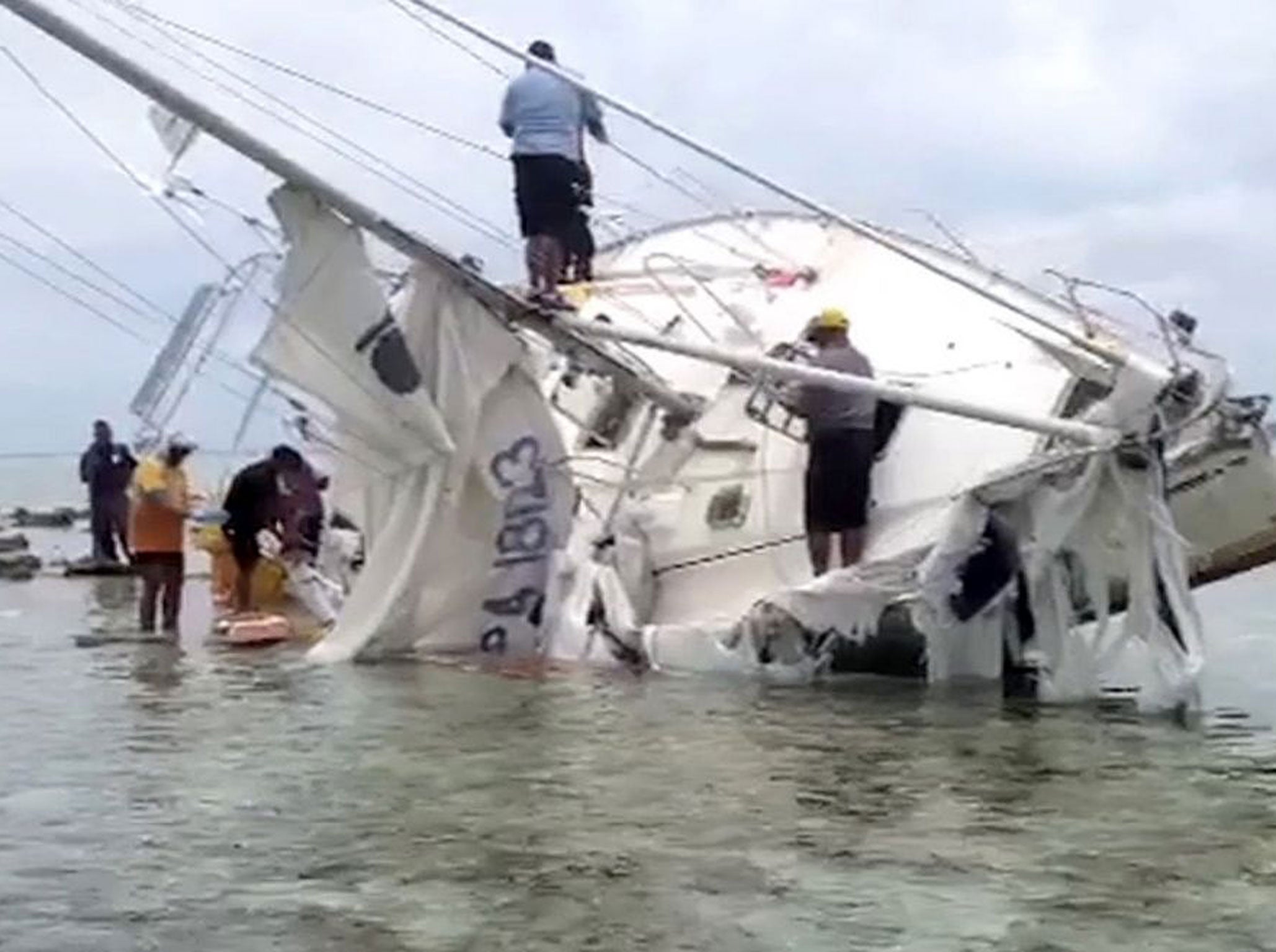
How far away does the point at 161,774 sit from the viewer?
9.89 metres

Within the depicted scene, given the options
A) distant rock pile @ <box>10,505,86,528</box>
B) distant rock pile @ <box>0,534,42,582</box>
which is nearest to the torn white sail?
distant rock pile @ <box>0,534,42,582</box>

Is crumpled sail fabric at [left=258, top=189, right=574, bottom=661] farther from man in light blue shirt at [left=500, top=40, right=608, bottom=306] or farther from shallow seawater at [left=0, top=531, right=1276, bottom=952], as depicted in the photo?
shallow seawater at [left=0, top=531, right=1276, bottom=952]

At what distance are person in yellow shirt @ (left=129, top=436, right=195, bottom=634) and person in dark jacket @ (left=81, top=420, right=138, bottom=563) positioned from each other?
957cm

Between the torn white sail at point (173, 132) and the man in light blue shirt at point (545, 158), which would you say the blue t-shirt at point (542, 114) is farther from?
the torn white sail at point (173, 132)

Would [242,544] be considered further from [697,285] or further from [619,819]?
[619,819]

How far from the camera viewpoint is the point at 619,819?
8812 millimetres

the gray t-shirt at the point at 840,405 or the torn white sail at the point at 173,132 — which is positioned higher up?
the torn white sail at the point at 173,132

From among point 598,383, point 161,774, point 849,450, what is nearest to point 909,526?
point 849,450

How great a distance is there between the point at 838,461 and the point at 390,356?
2767mm

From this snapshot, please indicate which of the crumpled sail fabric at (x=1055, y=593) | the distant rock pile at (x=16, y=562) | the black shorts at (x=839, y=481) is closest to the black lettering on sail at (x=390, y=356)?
the black shorts at (x=839, y=481)

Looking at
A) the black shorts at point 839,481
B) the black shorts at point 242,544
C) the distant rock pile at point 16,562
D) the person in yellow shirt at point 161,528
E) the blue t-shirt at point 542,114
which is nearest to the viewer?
the black shorts at point 839,481

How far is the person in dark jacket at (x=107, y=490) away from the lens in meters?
27.6

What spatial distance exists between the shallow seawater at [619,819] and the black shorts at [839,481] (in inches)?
46.9

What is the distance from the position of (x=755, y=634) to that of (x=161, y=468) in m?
5.17
